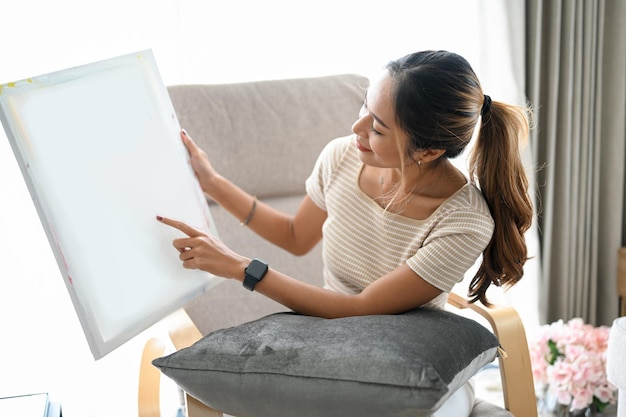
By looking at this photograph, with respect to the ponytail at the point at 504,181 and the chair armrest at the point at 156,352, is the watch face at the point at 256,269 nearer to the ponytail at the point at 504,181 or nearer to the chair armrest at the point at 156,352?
the chair armrest at the point at 156,352

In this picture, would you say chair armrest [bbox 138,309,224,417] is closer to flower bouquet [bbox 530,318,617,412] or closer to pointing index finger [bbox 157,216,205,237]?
pointing index finger [bbox 157,216,205,237]

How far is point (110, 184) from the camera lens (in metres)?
Answer: 1.46

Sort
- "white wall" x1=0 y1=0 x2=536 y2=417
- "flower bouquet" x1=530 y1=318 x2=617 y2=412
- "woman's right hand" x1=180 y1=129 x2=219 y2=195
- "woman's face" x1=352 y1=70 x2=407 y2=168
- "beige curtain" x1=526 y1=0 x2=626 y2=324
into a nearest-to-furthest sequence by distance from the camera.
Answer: "woman's face" x1=352 y1=70 x2=407 y2=168, "woman's right hand" x1=180 y1=129 x2=219 y2=195, "white wall" x1=0 y1=0 x2=536 y2=417, "flower bouquet" x1=530 y1=318 x2=617 y2=412, "beige curtain" x1=526 y1=0 x2=626 y2=324

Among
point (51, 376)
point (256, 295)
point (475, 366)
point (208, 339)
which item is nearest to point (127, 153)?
point (208, 339)

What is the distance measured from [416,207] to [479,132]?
19 centimetres

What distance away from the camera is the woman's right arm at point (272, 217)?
1.77 meters

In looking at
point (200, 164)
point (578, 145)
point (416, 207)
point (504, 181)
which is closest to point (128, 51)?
point (200, 164)

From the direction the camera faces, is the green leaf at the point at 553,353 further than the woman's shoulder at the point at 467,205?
Yes

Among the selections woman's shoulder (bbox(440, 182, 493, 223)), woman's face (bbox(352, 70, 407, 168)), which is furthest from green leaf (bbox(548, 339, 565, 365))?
woman's face (bbox(352, 70, 407, 168))

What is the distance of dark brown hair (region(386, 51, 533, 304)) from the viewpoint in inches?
54.8

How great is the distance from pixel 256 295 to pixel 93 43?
0.80 meters

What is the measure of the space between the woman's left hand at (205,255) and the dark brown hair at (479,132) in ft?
1.28

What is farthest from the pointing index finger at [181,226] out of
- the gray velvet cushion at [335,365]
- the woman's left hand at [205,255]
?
the gray velvet cushion at [335,365]

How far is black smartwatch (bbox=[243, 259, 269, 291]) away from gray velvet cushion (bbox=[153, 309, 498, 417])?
119mm
